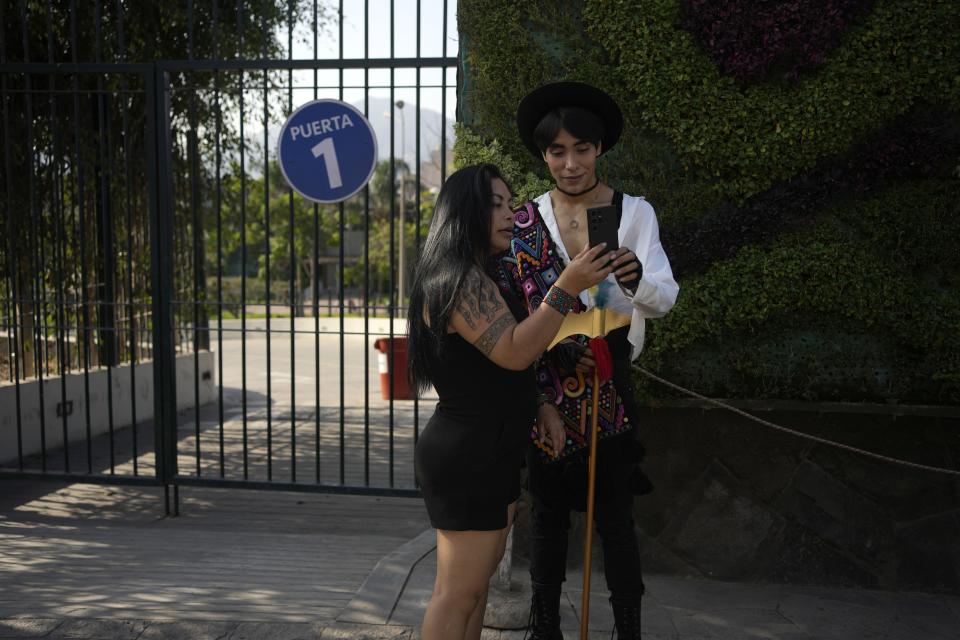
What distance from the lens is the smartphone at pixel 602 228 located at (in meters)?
2.67

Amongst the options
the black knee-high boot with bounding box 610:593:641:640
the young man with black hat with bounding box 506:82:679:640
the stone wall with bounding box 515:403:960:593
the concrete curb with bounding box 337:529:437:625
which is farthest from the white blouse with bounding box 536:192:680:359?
the concrete curb with bounding box 337:529:437:625

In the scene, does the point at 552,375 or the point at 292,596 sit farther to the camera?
the point at 292,596

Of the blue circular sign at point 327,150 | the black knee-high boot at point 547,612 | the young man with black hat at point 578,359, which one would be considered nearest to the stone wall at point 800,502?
the black knee-high boot at point 547,612

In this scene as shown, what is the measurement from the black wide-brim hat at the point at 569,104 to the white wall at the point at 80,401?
12.3ft

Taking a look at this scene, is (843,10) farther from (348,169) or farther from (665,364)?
(348,169)

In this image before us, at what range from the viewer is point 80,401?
8109mm

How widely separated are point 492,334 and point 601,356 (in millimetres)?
594

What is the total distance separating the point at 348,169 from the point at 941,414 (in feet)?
10.1

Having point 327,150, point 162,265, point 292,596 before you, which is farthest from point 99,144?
point 292,596

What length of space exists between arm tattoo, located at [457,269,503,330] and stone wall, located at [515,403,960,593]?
190 centimetres

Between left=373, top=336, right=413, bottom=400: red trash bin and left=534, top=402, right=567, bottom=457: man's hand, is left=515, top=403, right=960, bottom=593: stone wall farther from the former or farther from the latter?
left=373, top=336, right=413, bottom=400: red trash bin

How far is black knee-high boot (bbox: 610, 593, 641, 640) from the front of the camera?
10.1 feet

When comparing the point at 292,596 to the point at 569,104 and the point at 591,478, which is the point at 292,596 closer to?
the point at 591,478

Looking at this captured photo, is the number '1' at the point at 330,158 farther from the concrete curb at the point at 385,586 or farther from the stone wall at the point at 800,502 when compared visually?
the stone wall at the point at 800,502
